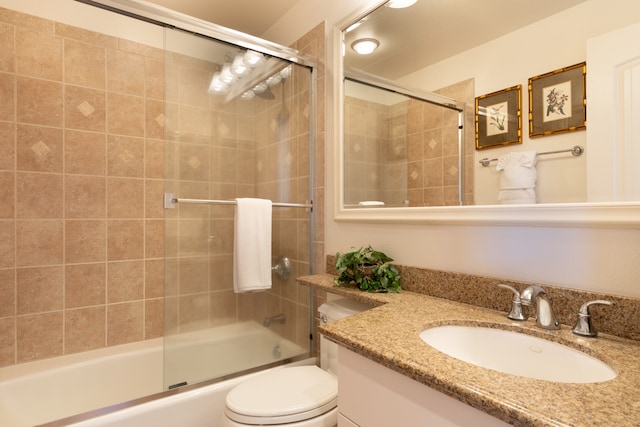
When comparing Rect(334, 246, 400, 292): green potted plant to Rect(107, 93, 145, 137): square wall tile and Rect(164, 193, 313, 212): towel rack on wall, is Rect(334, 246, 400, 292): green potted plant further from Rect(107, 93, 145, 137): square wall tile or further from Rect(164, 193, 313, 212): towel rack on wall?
Rect(107, 93, 145, 137): square wall tile

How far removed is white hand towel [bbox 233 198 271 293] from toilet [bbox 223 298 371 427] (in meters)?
0.48

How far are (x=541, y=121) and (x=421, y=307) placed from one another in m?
0.66

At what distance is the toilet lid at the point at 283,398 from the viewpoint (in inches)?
43.3

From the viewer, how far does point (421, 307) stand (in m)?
1.07

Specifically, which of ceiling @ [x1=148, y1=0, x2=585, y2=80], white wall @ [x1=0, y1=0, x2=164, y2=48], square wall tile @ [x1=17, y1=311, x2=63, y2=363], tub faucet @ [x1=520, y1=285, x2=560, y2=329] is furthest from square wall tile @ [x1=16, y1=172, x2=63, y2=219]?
tub faucet @ [x1=520, y1=285, x2=560, y2=329]

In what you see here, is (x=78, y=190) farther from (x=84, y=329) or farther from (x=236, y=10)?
(x=236, y=10)

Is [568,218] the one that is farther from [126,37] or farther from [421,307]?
[126,37]

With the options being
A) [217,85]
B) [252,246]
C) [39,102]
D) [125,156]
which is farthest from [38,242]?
[217,85]

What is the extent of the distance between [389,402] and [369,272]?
0.60 meters

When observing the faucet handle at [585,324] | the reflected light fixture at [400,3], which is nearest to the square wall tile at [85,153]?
the reflected light fixture at [400,3]

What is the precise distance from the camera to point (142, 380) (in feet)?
6.11

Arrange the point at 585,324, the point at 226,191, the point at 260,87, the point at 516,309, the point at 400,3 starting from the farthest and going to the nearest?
the point at 260,87 → the point at 226,191 → the point at 400,3 → the point at 516,309 → the point at 585,324

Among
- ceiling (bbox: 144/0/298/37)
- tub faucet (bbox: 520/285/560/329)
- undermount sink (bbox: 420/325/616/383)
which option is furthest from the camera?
ceiling (bbox: 144/0/298/37)

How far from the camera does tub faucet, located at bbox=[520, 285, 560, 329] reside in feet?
2.84
